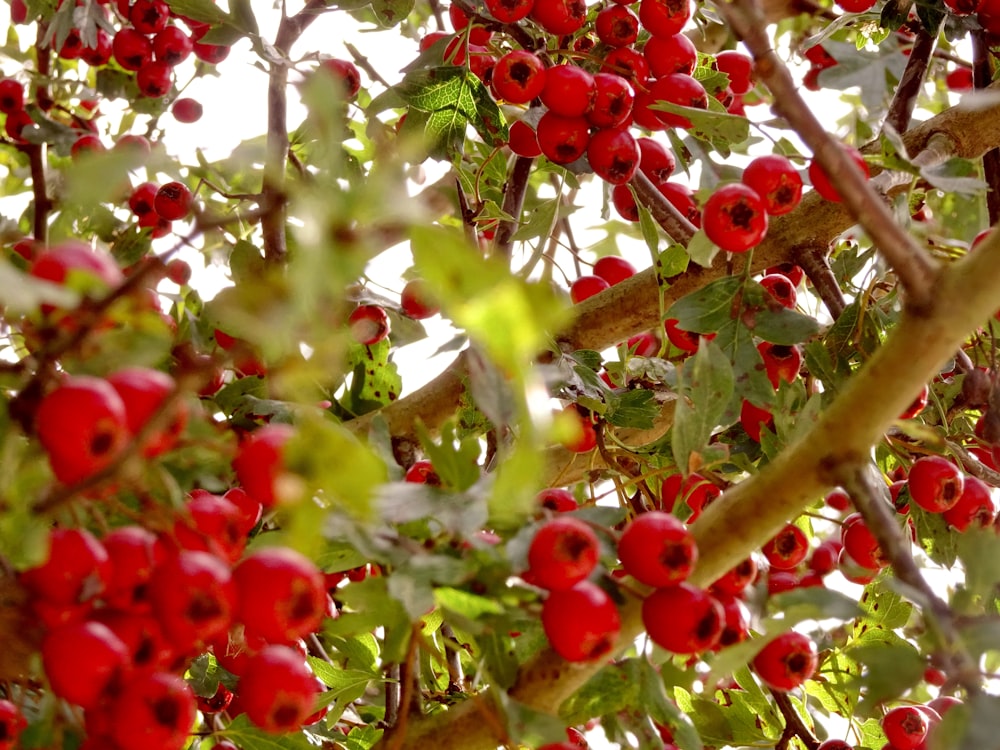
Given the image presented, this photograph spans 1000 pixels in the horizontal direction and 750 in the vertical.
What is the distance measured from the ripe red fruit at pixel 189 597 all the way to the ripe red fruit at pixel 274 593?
0.08 ft

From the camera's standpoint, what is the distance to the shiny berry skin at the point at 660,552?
67cm

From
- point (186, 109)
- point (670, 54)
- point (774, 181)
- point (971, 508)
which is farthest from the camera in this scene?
point (186, 109)

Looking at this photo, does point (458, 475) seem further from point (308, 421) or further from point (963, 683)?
point (963, 683)

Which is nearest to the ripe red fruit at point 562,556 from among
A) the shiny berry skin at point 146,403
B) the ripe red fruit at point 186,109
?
the shiny berry skin at point 146,403

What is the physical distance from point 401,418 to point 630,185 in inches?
17.6

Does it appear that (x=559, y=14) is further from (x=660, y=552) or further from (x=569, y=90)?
(x=660, y=552)

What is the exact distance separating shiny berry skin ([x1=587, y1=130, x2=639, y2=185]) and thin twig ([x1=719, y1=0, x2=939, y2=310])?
0.50 metres

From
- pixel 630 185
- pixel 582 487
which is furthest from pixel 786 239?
pixel 582 487

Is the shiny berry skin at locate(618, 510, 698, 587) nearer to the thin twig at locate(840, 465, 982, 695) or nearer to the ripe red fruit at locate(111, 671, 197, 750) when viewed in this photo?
the thin twig at locate(840, 465, 982, 695)

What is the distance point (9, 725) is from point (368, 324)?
866mm

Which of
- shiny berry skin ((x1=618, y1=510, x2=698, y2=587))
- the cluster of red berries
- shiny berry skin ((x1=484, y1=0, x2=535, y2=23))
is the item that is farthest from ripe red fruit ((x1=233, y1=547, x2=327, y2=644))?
shiny berry skin ((x1=484, y1=0, x2=535, y2=23))

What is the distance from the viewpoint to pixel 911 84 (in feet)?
4.24

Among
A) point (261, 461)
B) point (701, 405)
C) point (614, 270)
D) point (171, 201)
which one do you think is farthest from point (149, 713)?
point (614, 270)

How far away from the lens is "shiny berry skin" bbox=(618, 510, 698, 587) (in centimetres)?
67
